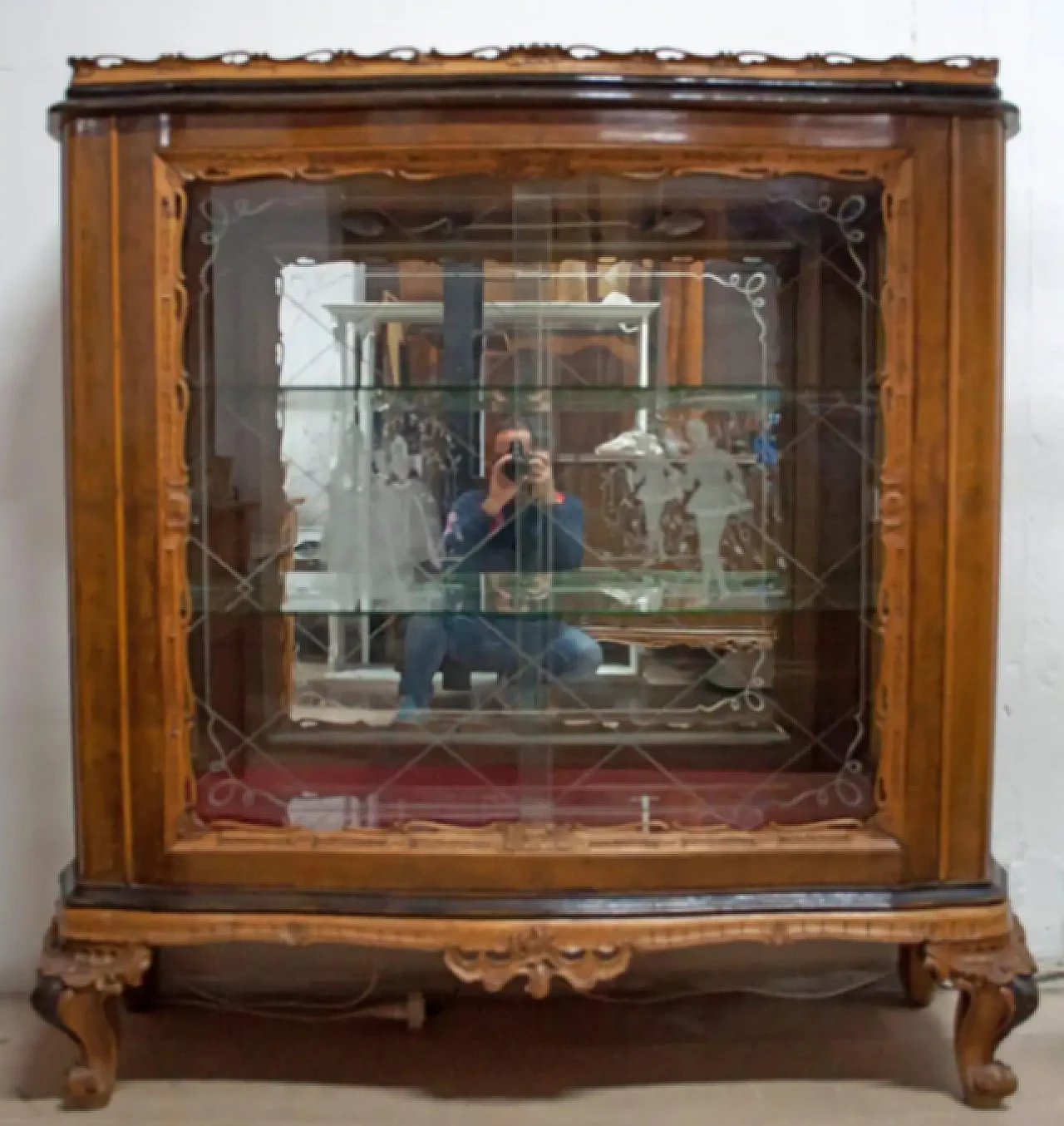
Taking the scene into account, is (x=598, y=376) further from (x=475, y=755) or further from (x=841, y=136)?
(x=475, y=755)

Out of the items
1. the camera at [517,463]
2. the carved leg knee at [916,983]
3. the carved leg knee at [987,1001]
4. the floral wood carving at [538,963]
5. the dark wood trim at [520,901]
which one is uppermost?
the camera at [517,463]

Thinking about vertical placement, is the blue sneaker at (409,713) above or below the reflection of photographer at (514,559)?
below

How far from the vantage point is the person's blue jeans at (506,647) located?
134 centimetres

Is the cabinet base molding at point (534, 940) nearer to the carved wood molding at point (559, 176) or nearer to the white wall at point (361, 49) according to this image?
the carved wood molding at point (559, 176)

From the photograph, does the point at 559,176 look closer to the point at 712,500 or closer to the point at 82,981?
the point at 712,500

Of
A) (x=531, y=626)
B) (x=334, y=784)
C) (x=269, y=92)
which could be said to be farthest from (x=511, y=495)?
(x=269, y=92)

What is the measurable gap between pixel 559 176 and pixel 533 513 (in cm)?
40

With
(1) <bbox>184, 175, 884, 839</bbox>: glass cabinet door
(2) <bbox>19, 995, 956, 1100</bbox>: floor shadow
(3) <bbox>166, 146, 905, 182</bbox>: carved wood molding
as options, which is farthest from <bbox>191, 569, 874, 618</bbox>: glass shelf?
(2) <bbox>19, 995, 956, 1100</bbox>: floor shadow

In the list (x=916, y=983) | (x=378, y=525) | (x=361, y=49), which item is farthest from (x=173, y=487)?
(x=916, y=983)

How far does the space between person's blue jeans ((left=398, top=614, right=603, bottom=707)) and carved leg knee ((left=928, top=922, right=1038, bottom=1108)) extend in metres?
0.53

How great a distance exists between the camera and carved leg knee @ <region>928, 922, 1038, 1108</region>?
47.0 inches

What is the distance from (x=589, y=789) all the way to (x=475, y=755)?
0.49ft

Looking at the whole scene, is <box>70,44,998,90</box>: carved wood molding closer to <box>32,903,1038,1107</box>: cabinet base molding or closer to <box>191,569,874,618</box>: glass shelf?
<box>191,569,874,618</box>: glass shelf

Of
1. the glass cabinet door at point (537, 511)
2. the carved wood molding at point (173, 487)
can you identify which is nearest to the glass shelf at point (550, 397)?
the glass cabinet door at point (537, 511)
